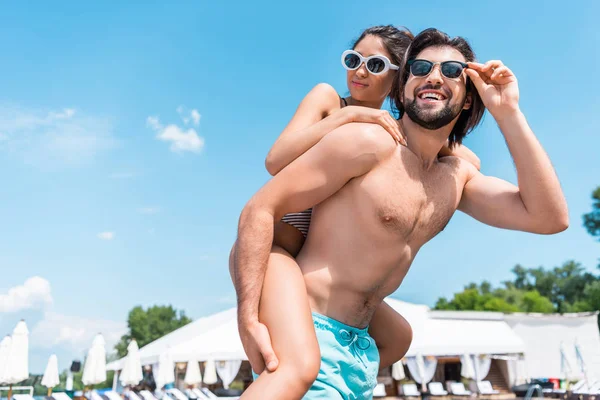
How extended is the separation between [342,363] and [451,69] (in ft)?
4.22

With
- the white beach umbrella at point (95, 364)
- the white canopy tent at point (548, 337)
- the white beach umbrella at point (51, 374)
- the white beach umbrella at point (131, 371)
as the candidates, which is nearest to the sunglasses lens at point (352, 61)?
the white beach umbrella at point (95, 364)

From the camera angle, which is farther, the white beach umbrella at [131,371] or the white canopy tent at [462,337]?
the white canopy tent at [462,337]

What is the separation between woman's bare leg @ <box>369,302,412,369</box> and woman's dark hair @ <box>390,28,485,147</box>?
3.01 ft

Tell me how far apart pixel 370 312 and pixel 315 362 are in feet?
1.55

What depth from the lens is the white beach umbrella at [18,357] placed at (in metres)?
13.0

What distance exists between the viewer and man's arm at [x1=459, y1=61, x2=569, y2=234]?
2.21 meters

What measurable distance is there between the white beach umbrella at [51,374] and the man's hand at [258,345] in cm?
1610

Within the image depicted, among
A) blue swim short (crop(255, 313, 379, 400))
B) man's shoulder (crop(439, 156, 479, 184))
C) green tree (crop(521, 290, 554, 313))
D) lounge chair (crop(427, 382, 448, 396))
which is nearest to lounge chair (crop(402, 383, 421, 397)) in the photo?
lounge chair (crop(427, 382, 448, 396))

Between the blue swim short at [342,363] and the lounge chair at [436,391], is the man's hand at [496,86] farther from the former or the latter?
the lounge chair at [436,391]

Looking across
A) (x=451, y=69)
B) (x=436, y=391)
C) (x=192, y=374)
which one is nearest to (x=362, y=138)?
(x=451, y=69)

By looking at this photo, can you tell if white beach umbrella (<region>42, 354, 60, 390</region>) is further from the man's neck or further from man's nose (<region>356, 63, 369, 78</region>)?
the man's neck

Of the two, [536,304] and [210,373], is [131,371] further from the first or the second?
[536,304]

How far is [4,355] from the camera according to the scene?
13453 mm

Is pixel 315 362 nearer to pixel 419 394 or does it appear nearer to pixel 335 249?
pixel 335 249
